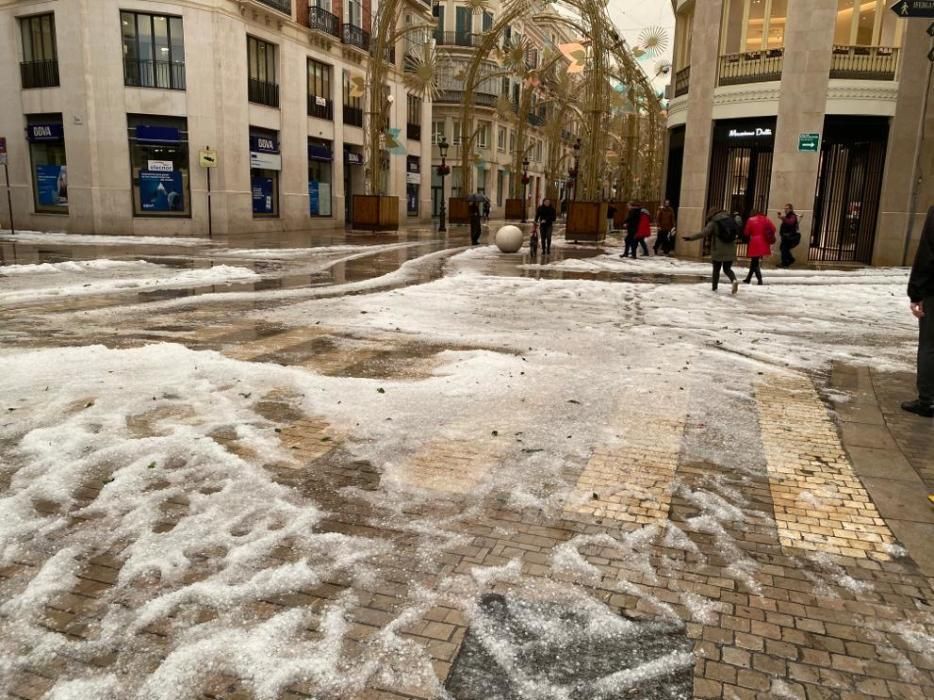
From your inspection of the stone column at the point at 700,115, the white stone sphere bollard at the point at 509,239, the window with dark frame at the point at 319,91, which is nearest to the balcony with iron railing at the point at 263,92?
the window with dark frame at the point at 319,91

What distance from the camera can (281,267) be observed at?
1706 centimetres

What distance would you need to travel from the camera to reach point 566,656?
2.80 meters

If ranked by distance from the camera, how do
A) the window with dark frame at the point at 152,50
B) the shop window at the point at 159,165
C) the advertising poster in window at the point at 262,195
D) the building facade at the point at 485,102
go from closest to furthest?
the window with dark frame at the point at 152,50
the shop window at the point at 159,165
the advertising poster in window at the point at 262,195
the building facade at the point at 485,102

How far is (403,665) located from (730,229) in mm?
12926

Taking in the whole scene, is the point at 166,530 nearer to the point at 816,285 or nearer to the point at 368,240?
the point at 816,285

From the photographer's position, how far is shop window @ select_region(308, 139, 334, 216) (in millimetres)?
36188

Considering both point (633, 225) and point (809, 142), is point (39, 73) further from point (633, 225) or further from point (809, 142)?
point (809, 142)

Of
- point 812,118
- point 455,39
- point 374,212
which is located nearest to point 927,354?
point 812,118

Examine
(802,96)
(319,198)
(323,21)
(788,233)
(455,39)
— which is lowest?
(788,233)

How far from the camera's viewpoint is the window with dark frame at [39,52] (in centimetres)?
2831

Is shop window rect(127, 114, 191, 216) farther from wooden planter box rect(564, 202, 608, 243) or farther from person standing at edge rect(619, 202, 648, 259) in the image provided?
person standing at edge rect(619, 202, 648, 259)

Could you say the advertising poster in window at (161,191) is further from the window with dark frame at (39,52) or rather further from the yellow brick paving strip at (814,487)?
the yellow brick paving strip at (814,487)

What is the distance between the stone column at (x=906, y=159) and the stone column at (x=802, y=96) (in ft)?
6.47

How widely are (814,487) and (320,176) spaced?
35640mm
